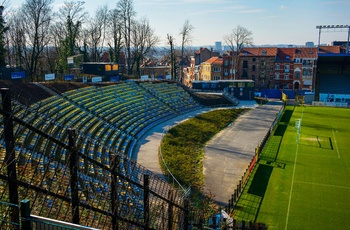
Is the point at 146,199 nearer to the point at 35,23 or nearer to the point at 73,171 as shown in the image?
the point at 73,171

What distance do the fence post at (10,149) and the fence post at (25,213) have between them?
1.08 meters

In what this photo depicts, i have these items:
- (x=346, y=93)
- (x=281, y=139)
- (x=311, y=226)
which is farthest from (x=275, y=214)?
(x=346, y=93)

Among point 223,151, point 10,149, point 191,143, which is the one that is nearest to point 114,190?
point 10,149

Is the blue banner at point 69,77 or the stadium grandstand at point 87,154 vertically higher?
the blue banner at point 69,77

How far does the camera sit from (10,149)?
6.84m

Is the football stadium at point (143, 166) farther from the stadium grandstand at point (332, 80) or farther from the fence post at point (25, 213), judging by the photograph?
the stadium grandstand at point (332, 80)

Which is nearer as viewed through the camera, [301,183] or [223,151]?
[301,183]

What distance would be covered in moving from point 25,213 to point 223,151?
24.8m

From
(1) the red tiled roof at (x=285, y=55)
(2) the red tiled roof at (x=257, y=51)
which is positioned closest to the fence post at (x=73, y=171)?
(2) the red tiled roof at (x=257, y=51)

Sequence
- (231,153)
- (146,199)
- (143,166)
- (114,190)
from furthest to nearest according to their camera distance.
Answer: (231,153) → (143,166) → (146,199) → (114,190)

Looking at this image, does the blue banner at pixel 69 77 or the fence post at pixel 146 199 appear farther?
the blue banner at pixel 69 77

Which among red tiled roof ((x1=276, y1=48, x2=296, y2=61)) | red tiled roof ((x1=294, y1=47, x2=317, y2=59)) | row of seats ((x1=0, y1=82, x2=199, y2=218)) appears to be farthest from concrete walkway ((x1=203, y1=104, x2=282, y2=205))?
red tiled roof ((x1=294, y1=47, x2=317, y2=59))

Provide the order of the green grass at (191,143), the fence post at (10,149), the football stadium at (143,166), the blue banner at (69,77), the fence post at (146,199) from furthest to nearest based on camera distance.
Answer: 1. the blue banner at (69,77)
2. the green grass at (191,143)
3. the fence post at (146,199)
4. the football stadium at (143,166)
5. the fence post at (10,149)

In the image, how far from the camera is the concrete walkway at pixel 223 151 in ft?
74.2
